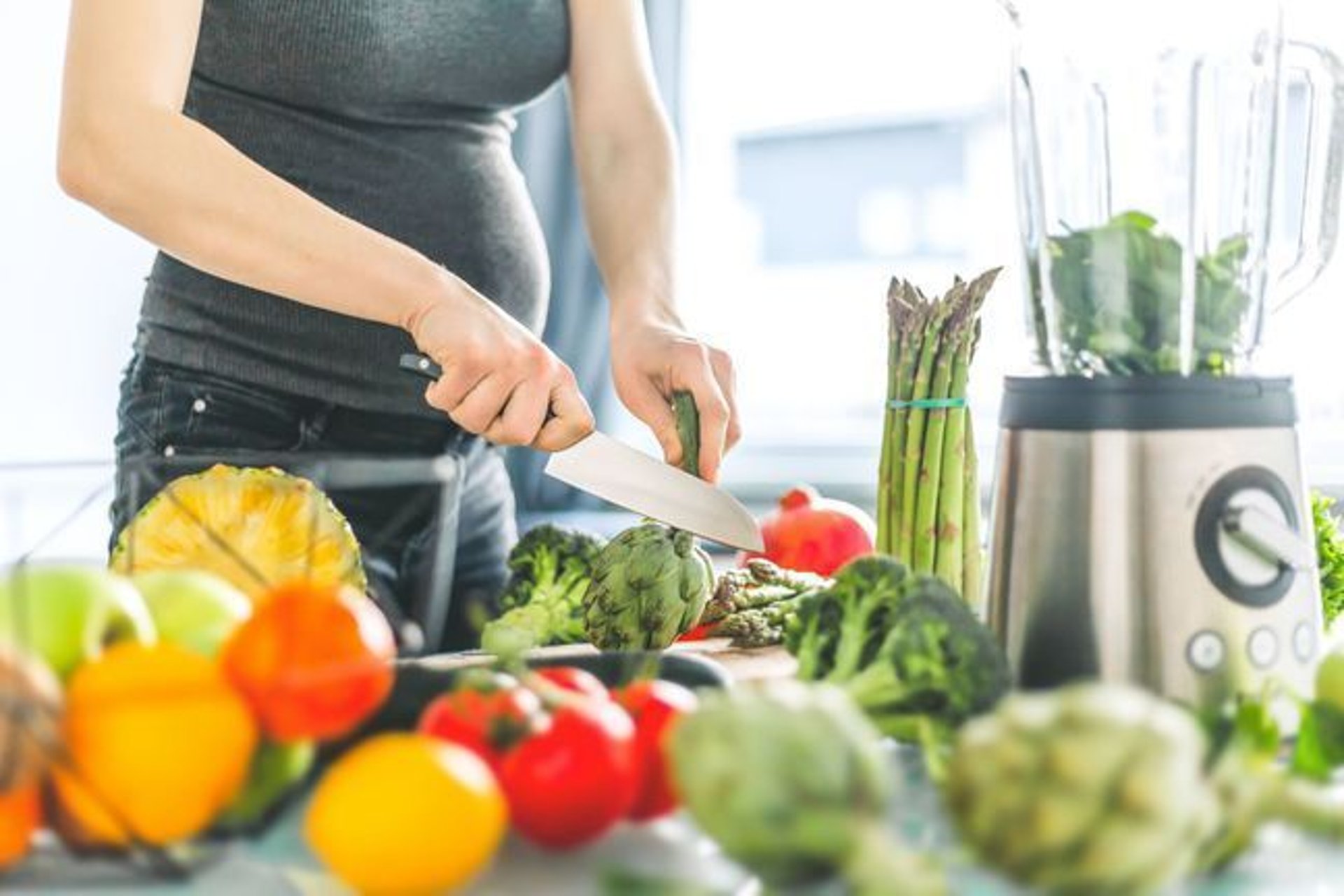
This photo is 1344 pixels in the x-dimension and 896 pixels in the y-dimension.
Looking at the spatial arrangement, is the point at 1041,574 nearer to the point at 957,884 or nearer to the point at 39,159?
the point at 957,884

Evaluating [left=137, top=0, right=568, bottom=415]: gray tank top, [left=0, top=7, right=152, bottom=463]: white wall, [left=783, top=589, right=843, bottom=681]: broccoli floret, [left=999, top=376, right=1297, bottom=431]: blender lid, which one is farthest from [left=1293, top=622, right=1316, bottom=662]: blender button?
[left=0, top=7, right=152, bottom=463]: white wall

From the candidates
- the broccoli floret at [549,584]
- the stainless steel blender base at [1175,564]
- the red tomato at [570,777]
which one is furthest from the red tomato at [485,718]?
the broccoli floret at [549,584]

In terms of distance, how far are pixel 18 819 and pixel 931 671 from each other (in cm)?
45

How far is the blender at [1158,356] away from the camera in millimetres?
870

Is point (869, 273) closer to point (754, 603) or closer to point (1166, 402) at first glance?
point (754, 603)

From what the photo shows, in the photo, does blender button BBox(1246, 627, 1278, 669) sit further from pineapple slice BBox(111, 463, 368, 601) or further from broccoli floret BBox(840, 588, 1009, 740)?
pineapple slice BBox(111, 463, 368, 601)

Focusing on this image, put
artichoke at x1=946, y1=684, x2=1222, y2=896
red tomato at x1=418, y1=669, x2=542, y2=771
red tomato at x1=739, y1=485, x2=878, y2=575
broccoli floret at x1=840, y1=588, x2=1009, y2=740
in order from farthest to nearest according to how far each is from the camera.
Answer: red tomato at x1=739, y1=485, x2=878, y2=575 < broccoli floret at x1=840, y1=588, x2=1009, y2=740 < red tomato at x1=418, y1=669, x2=542, y2=771 < artichoke at x1=946, y1=684, x2=1222, y2=896

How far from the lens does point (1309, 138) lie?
3.49 ft

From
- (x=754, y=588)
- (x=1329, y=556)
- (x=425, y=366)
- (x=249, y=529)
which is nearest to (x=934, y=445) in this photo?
(x=754, y=588)

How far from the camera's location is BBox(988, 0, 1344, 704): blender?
870 millimetres

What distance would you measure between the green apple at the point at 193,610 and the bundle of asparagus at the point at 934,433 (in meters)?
0.73

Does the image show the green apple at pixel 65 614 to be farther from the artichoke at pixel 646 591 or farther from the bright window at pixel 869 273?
the bright window at pixel 869 273

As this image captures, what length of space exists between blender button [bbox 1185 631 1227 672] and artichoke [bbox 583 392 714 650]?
0.51 metres

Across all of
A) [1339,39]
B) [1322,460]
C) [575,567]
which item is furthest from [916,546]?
[1339,39]
